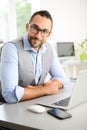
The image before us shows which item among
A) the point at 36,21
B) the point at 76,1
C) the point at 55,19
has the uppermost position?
the point at 76,1

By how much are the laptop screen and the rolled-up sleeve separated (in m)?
3.06

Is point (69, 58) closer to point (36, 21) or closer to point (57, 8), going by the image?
point (57, 8)

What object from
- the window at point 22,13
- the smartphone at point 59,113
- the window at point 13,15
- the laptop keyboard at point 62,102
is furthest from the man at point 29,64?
the window at point 22,13

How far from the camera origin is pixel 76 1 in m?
5.21

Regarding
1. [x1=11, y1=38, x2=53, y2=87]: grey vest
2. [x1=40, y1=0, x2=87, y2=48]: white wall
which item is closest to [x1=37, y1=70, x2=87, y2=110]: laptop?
[x1=11, y1=38, x2=53, y2=87]: grey vest

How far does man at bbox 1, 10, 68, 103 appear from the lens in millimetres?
1600

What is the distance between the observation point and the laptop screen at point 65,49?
481 centimetres

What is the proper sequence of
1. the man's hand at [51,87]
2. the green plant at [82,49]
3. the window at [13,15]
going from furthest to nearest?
1. the green plant at [82,49]
2. the window at [13,15]
3. the man's hand at [51,87]

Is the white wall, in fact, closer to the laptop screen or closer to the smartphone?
the laptop screen

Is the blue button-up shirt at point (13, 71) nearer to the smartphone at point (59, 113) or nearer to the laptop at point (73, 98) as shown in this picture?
the laptop at point (73, 98)

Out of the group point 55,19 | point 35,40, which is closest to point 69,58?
point 55,19

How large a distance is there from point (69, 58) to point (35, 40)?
3173 millimetres

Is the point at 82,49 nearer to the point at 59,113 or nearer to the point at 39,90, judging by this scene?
the point at 39,90

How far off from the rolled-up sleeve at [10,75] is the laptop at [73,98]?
158 millimetres
